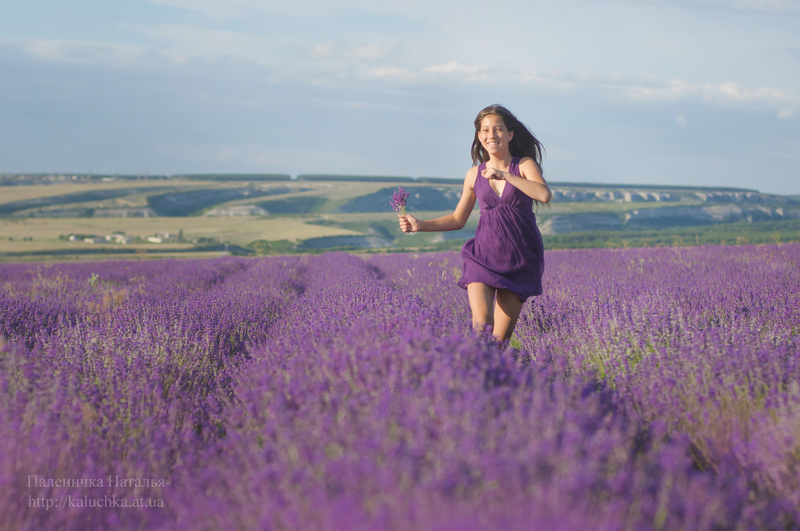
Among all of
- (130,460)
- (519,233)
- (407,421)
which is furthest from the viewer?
(519,233)

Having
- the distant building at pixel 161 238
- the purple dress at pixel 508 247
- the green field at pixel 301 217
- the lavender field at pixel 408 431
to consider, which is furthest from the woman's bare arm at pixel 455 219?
the distant building at pixel 161 238

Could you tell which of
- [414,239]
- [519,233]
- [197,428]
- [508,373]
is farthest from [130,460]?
[414,239]

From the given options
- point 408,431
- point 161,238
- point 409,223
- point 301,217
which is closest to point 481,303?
point 409,223

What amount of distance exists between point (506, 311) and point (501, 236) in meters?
0.41

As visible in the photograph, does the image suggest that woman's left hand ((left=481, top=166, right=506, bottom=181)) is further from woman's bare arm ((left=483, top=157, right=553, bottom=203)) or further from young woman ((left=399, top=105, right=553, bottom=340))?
young woman ((left=399, top=105, right=553, bottom=340))

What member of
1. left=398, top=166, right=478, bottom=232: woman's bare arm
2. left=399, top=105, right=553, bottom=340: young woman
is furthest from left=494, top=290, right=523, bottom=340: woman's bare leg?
left=398, top=166, right=478, bottom=232: woman's bare arm

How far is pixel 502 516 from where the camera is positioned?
105 centimetres

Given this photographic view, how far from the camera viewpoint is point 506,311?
3.21 meters

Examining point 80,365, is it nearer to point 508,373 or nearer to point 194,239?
point 508,373

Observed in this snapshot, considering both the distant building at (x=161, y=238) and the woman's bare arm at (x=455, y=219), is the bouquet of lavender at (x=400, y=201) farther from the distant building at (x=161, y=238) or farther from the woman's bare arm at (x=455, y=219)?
the distant building at (x=161, y=238)

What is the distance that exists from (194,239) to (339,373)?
40.9m

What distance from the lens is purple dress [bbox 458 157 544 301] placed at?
3125 mm

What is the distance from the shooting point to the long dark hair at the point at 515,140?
10.6ft

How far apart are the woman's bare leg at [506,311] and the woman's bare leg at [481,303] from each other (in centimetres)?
9
